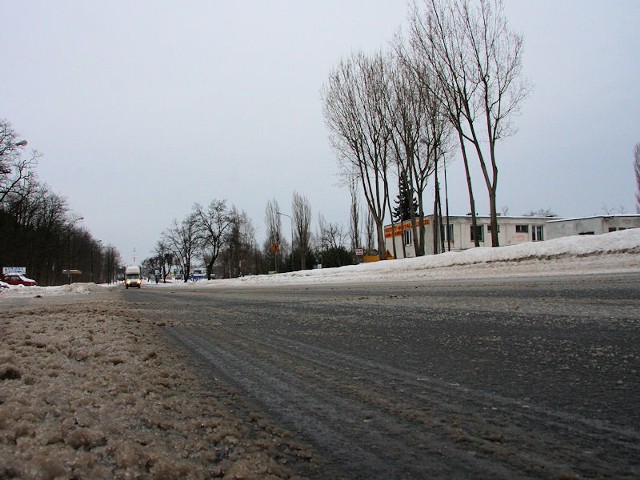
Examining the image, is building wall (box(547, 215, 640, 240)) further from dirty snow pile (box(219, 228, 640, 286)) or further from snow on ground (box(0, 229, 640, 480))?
snow on ground (box(0, 229, 640, 480))

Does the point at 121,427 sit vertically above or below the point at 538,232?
below

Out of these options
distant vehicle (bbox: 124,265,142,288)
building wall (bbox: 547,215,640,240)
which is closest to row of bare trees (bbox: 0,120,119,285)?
distant vehicle (bbox: 124,265,142,288)

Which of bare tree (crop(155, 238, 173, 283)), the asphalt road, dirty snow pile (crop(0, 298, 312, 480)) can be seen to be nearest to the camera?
dirty snow pile (crop(0, 298, 312, 480))

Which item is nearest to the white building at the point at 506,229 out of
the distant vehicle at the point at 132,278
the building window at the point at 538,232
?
the building window at the point at 538,232

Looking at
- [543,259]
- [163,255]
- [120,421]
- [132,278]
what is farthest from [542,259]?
[163,255]

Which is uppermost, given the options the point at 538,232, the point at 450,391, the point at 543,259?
the point at 538,232

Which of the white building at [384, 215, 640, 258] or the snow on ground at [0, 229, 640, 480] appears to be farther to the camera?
the white building at [384, 215, 640, 258]

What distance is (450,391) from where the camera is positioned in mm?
2275

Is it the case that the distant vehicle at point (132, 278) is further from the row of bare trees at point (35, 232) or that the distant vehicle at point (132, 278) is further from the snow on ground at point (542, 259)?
the snow on ground at point (542, 259)

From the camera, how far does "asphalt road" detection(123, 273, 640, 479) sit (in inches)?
56.4

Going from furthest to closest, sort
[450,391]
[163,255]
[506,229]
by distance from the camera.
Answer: [163,255], [506,229], [450,391]

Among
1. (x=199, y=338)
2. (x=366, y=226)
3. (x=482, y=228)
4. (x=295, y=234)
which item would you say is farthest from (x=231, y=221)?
(x=199, y=338)

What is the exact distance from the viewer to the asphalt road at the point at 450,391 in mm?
1432

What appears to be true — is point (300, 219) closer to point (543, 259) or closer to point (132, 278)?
point (132, 278)
